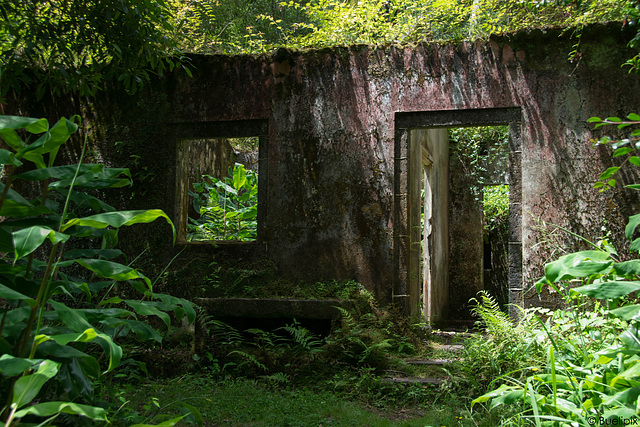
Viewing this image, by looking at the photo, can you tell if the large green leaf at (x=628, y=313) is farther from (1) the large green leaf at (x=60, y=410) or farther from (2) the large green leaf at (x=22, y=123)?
(2) the large green leaf at (x=22, y=123)

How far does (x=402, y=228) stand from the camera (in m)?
6.06

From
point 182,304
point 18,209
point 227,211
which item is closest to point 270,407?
point 182,304

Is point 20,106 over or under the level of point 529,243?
over

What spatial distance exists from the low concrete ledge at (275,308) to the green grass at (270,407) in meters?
0.82

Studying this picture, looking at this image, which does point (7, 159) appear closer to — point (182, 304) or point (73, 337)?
point (73, 337)

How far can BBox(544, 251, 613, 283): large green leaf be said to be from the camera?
1.85 meters

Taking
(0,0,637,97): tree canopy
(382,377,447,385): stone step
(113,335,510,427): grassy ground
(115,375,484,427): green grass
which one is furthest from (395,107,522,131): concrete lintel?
(115,375,484,427): green grass

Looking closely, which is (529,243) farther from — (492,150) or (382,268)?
(492,150)

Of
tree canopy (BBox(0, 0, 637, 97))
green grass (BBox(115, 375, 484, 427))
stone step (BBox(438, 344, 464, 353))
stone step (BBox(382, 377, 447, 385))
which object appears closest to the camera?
green grass (BBox(115, 375, 484, 427))

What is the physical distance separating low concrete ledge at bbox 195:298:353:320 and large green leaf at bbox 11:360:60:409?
146 inches

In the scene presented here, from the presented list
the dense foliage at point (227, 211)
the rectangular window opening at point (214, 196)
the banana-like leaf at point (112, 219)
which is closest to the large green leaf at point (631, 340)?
the banana-like leaf at point (112, 219)

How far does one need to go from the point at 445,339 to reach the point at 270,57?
Answer: 4078 mm

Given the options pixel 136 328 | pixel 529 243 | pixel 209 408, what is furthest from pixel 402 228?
pixel 136 328

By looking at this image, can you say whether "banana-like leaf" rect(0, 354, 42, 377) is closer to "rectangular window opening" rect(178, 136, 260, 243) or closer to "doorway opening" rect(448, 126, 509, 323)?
"rectangular window opening" rect(178, 136, 260, 243)
